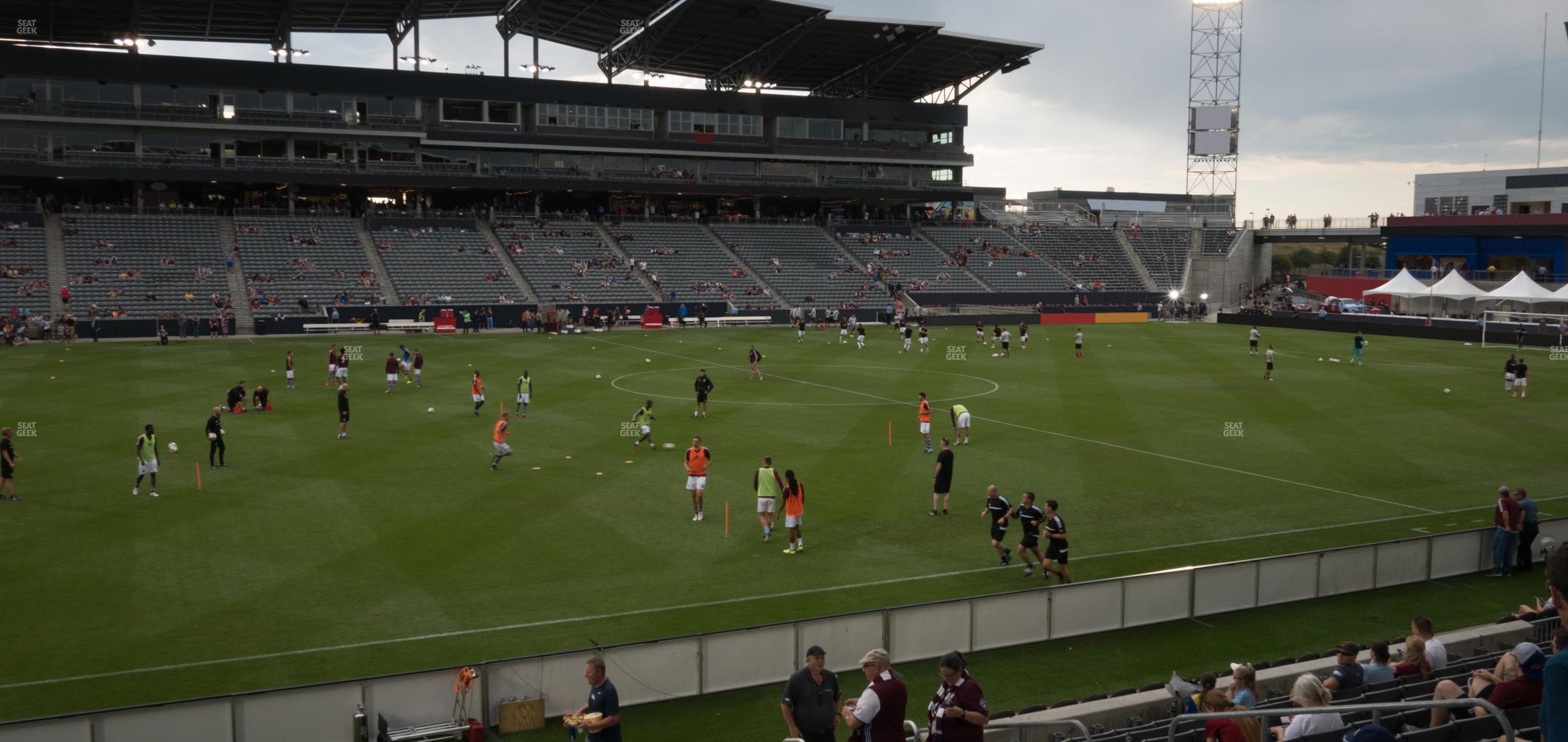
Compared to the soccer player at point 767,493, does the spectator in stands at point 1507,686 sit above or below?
above

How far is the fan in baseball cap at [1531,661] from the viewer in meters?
9.07

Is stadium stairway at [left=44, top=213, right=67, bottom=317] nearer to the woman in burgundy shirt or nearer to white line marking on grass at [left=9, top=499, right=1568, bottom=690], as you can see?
white line marking on grass at [left=9, top=499, right=1568, bottom=690]

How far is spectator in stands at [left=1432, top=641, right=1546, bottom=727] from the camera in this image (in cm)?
906

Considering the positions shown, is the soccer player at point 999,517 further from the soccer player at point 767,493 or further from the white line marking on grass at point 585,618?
the soccer player at point 767,493

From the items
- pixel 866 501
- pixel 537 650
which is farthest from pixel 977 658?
pixel 866 501

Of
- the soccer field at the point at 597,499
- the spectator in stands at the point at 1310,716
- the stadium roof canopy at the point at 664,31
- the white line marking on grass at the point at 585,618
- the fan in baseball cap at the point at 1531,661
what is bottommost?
the white line marking on grass at the point at 585,618

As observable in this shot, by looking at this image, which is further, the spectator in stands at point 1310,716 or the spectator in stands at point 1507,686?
the spectator in stands at point 1507,686

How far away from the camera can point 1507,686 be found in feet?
29.7

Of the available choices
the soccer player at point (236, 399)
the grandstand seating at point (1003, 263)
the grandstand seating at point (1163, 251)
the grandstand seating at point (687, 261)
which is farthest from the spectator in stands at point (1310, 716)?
the grandstand seating at point (1163, 251)

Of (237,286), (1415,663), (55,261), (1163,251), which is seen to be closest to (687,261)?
(237,286)

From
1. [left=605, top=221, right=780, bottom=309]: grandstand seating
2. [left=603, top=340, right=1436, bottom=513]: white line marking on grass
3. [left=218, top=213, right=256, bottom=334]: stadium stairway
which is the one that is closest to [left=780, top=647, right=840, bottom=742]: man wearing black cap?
[left=603, top=340, right=1436, bottom=513]: white line marking on grass

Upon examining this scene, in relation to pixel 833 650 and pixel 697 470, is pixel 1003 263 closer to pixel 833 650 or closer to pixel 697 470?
pixel 697 470

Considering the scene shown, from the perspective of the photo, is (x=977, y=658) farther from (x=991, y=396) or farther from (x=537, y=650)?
(x=991, y=396)

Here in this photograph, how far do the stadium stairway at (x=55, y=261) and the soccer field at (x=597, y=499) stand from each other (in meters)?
15.8
